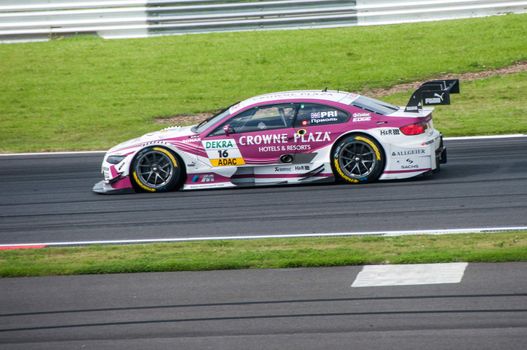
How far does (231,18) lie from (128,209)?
1311 cm

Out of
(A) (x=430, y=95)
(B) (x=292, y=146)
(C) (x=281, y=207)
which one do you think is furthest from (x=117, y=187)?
(A) (x=430, y=95)

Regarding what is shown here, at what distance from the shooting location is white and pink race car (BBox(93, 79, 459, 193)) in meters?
13.3

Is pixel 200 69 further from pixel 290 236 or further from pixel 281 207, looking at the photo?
pixel 290 236

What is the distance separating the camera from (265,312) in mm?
7973

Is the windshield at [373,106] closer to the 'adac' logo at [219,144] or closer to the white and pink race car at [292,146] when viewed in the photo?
Answer: the white and pink race car at [292,146]

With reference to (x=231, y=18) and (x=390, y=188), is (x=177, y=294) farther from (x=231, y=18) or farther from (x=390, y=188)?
(x=231, y=18)

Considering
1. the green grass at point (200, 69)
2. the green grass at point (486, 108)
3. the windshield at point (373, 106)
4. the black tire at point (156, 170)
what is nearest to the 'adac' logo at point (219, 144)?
the black tire at point (156, 170)

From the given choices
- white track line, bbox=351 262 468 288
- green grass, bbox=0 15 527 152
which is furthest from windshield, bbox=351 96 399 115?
green grass, bbox=0 15 527 152

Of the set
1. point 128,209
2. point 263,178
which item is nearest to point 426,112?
point 263,178

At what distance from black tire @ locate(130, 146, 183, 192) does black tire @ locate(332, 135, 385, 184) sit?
221 centimetres

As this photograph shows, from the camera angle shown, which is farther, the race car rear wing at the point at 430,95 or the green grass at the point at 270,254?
the race car rear wing at the point at 430,95

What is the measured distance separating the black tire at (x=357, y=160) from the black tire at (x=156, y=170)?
2209 mm

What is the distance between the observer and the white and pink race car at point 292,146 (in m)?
13.3

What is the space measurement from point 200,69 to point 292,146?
1102cm
